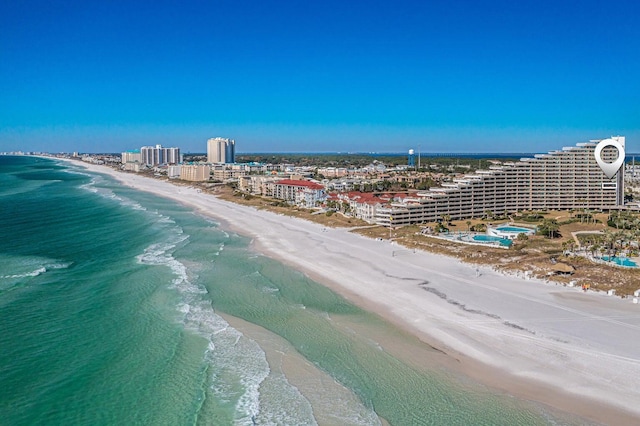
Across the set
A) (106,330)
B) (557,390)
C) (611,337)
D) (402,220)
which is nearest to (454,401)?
(557,390)

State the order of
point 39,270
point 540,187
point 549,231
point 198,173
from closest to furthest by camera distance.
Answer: point 39,270
point 549,231
point 540,187
point 198,173

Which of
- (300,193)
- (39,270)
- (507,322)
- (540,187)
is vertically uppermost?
(540,187)

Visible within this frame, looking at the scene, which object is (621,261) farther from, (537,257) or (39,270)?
(39,270)

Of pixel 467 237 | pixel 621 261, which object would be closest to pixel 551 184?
pixel 467 237

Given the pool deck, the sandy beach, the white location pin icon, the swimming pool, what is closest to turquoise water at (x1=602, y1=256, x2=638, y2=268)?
the sandy beach

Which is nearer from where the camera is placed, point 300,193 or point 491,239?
point 491,239

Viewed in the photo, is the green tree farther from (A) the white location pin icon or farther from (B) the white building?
(B) the white building

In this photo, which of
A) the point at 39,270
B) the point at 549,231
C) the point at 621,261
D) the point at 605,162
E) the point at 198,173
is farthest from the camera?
the point at 198,173

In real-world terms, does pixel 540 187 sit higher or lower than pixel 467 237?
higher
